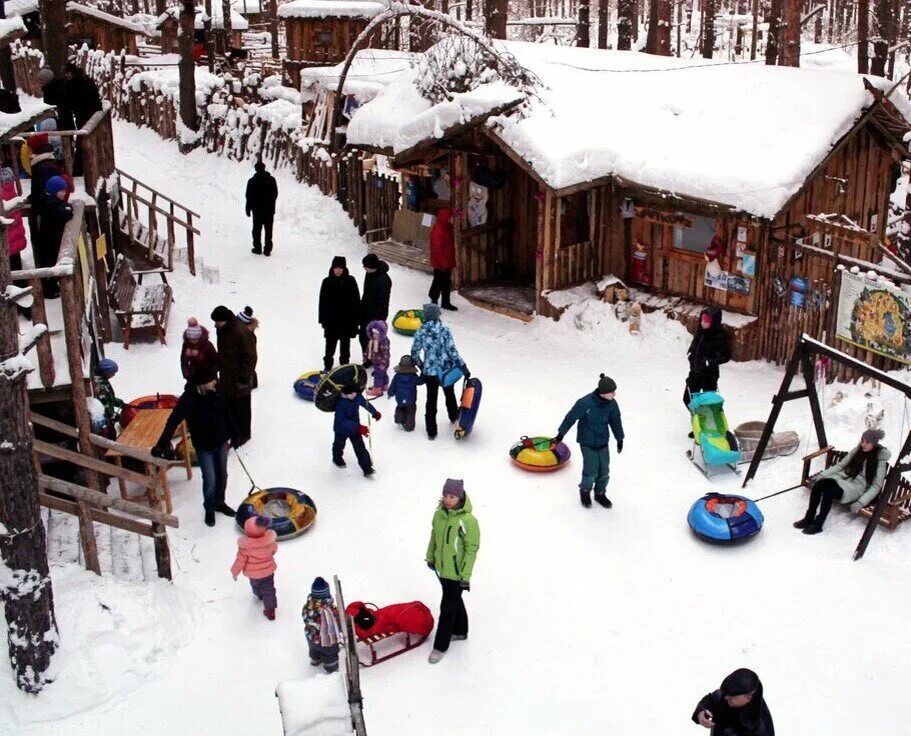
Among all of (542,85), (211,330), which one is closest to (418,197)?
(542,85)

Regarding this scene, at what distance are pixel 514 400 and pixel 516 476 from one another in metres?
2.14

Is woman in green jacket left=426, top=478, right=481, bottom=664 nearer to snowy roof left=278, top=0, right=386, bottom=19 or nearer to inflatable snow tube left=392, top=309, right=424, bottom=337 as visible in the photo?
inflatable snow tube left=392, top=309, right=424, bottom=337

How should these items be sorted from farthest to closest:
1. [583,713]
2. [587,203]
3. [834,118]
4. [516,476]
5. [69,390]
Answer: [587,203]
[834,118]
[516,476]
[69,390]
[583,713]

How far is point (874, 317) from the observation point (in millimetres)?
11320

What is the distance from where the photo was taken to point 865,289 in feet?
37.4

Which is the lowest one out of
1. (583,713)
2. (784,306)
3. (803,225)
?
(583,713)

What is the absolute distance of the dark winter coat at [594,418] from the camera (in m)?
10.1

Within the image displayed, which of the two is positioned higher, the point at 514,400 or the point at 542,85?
the point at 542,85

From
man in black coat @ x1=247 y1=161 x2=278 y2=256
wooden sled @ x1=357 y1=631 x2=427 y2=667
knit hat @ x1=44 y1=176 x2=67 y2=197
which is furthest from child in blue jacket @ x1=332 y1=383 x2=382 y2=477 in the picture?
man in black coat @ x1=247 y1=161 x2=278 y2=256

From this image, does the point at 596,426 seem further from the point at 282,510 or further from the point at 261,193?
the point at 261,193

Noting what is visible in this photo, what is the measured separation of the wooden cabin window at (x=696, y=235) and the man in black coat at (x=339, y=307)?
5481mm

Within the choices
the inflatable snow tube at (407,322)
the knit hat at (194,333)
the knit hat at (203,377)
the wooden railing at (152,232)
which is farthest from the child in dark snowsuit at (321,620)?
the wooden railing at (152,232)

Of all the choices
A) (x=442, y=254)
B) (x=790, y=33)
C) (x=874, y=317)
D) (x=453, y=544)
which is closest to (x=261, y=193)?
(x=442, y=254)

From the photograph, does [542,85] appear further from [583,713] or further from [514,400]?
[583,713]
